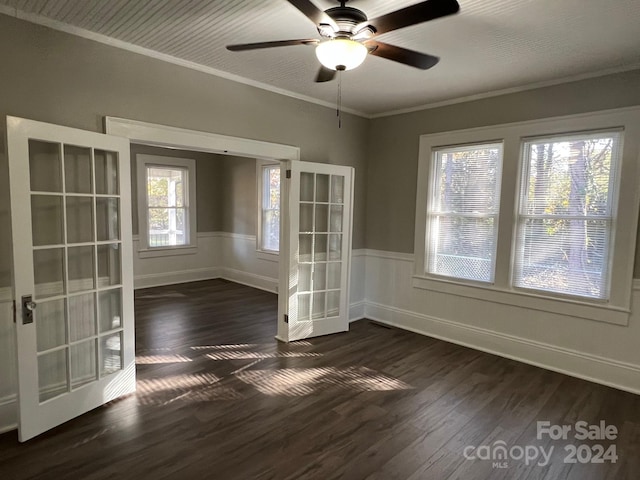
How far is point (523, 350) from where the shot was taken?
12.1ft

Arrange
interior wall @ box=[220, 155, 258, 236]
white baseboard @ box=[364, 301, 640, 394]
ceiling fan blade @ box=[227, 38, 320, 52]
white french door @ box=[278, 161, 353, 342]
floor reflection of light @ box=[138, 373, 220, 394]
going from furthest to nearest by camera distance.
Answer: interior wall @ box=[220, 155, 258, 236] → white french door @ box=[278, 161, 353, 342] → white baseboard @ box=[364, 301, 640, 394] → floor reflection of light @ box=[138, 373, 220, 394] → ceiling fan blade @ box=[227, 38, 320, 52]

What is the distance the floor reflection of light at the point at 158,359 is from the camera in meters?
3.53

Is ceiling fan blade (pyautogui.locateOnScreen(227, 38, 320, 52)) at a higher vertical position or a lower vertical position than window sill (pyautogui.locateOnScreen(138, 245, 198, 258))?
higher

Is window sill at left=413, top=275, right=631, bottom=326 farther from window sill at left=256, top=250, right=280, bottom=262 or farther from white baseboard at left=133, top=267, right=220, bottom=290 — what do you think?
white baseboard at left=133, top=267, right=220, bottom=290

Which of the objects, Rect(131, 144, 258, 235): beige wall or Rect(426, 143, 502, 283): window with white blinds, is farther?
Rect(131, 144, 258, 235): beige wall

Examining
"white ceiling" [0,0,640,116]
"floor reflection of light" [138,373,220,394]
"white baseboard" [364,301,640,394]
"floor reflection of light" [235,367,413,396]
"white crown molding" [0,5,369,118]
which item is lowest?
"floor reflection of light" [138,373,220,394]

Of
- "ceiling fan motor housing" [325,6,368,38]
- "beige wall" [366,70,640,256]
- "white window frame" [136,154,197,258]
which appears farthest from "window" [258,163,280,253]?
"ceiling fan motor housing" [325,6,368,38]

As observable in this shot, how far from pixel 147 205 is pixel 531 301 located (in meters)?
5.98

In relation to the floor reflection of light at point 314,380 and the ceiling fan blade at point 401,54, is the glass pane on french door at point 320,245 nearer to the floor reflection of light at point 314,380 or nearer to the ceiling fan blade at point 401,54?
the floor reflection of light at point 314,380

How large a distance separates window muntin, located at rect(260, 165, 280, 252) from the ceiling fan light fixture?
4458 mm

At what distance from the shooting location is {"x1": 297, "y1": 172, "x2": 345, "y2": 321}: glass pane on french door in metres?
4.17

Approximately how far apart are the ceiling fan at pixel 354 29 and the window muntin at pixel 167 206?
5.18 m

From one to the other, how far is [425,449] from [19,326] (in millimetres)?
2579

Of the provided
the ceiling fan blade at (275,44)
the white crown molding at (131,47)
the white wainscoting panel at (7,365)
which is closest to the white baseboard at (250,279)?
the white crown molding at (131,47)
